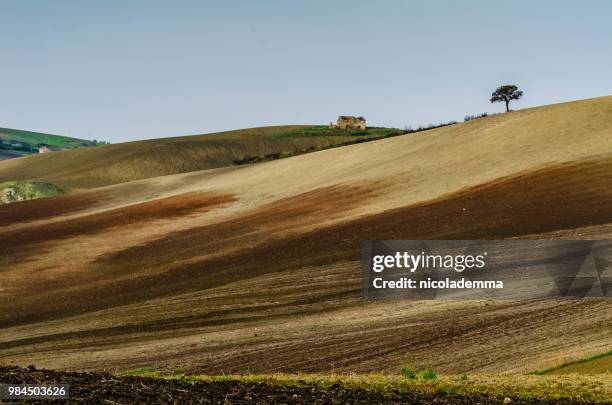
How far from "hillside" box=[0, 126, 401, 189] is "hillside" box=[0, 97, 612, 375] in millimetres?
31486

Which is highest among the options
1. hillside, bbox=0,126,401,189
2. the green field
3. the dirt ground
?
hillside, bbox=0,126,401,189

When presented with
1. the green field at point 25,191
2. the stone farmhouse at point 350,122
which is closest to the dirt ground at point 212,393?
the green field at point 25,191

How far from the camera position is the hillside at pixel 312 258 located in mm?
25641

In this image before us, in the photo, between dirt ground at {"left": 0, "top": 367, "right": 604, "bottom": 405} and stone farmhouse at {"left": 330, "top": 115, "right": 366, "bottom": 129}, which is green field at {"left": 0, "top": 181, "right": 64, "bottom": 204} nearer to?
stone farmhouse at {"left": 330, "top": 115, "right": 366, "bottom": 129}

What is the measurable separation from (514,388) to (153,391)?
6197mm

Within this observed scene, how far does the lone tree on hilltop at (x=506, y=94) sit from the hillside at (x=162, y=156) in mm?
16347

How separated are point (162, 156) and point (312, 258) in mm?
81165

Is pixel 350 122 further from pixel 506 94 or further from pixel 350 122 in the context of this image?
pixel 506 94

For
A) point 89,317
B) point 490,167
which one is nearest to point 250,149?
point 490,167

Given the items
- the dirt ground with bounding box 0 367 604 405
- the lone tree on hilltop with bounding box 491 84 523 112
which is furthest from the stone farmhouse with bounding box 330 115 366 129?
the dirt ground with bounding box 0 367 604 405

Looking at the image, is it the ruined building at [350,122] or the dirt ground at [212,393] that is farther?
the ruined building at [350,122]

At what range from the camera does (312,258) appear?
4028 centimetres

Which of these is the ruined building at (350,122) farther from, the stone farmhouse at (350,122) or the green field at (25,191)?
the green field at (25,191)

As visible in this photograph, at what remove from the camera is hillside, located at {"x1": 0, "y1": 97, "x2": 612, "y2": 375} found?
1009 inches
